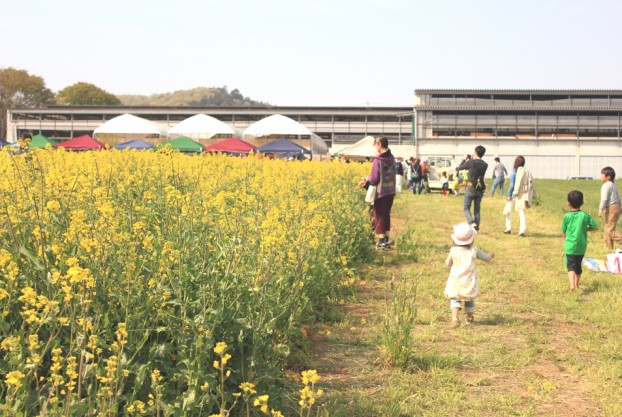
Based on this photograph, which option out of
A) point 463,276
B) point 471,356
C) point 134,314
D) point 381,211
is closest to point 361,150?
point 381,211

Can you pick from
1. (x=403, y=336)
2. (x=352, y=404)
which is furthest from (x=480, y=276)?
(x=352, y=404)

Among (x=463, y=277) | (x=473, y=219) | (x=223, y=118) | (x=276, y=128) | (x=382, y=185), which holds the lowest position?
(x=473, y=219)

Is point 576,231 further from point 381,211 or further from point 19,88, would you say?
point 19,88

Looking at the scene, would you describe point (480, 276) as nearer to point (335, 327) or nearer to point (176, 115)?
point (335, 327)

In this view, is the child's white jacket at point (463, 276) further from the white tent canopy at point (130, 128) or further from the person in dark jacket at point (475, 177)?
the white tent canopy at point (130, 128)

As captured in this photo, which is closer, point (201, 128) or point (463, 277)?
point (463, 277)

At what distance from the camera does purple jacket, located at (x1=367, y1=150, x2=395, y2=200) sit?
10812mm

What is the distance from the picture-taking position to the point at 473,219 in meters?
13.3

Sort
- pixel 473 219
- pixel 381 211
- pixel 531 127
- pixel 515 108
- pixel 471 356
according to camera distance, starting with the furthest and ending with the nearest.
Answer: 1. pixel 531 127
2. pixel 515 108
3. pixel 473 219
4. pixel 381 211
5. pixel 471 356

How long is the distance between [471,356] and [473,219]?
8269 mm

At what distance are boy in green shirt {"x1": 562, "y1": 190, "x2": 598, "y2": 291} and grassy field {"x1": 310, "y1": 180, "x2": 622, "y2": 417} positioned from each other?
0.76 ft

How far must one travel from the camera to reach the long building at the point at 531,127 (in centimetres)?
6069

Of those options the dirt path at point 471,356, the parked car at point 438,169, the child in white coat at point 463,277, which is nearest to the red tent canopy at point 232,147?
the parked car at point 438,169

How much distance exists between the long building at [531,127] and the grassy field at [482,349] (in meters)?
53.3
